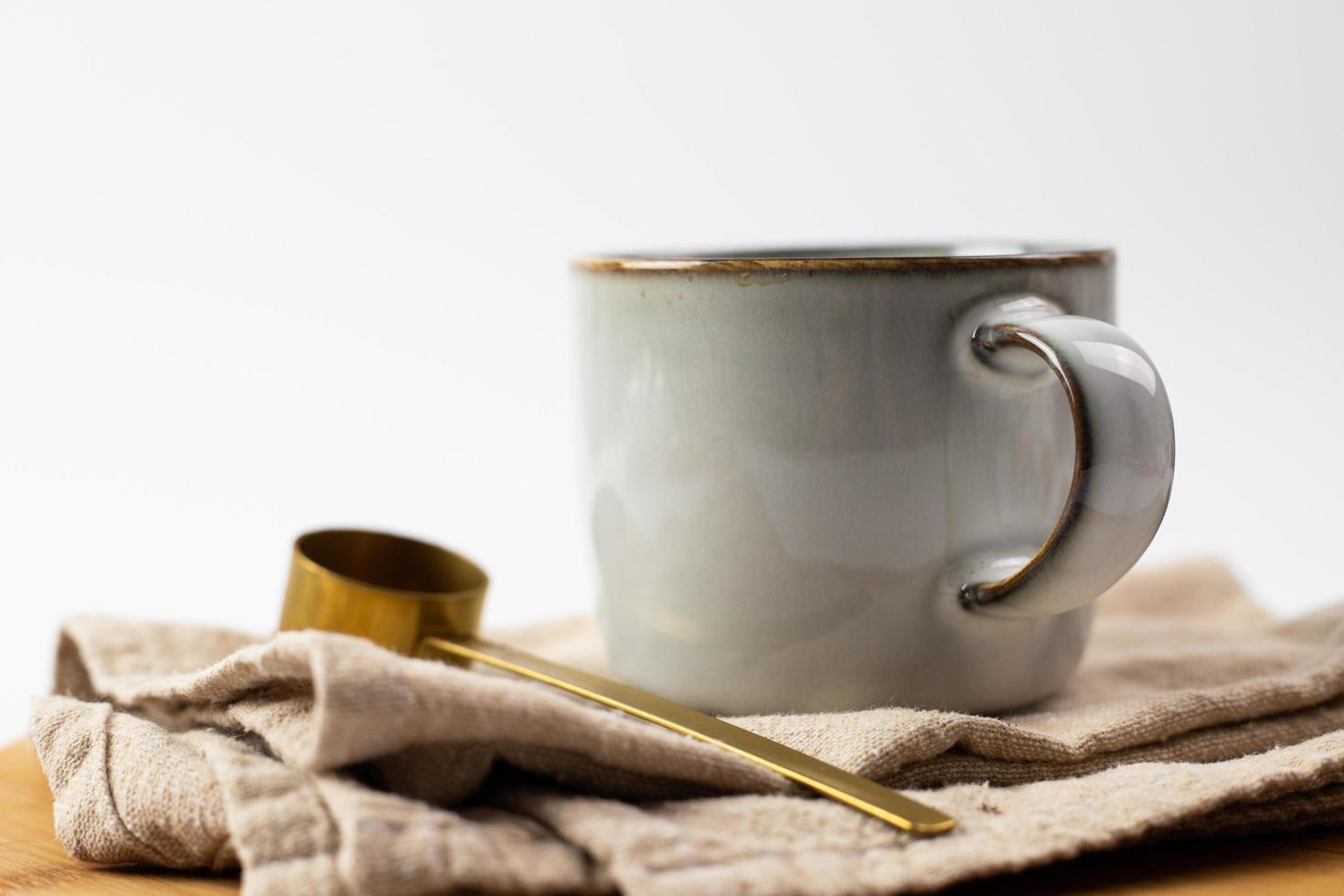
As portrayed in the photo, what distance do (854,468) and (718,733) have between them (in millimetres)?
123

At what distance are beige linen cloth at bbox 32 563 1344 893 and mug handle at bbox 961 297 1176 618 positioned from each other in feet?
0.23

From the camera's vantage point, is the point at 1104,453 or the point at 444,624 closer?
the point at 1104,453

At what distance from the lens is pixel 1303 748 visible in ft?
1.81

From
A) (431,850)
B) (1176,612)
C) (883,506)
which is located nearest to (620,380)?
(883,506)

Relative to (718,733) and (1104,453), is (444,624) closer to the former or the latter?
(718,733)

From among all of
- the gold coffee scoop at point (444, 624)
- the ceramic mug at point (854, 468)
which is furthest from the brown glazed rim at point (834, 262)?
the gold coffee scoop at point (444, 624)

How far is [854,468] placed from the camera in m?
0.58

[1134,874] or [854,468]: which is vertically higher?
[854,468]

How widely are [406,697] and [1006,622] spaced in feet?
0.92

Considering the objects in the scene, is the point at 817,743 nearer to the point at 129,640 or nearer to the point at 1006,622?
the point at 1006,622

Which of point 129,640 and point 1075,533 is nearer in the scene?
point 1075,533

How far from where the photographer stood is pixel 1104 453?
0.53 metres

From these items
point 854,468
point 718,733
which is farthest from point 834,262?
point 718,733

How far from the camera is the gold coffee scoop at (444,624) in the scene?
0.49 meters
